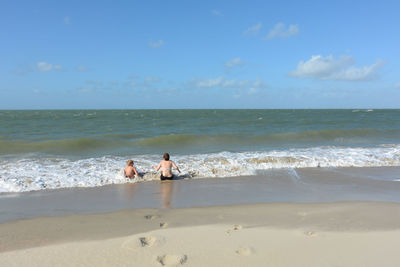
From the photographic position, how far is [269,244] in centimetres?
384

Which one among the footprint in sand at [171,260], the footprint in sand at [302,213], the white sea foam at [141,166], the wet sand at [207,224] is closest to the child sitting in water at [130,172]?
the white sea foam at [141,166]

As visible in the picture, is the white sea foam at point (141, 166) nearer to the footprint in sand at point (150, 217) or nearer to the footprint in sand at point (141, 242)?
the footprint in sand at point (150, 217)

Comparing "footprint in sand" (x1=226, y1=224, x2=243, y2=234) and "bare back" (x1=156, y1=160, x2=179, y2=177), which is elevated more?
"bare back" (x1=156, y1=160, x2=179, y2=177)

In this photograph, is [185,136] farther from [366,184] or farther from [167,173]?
[366,184]

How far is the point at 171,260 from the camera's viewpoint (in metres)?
3.38

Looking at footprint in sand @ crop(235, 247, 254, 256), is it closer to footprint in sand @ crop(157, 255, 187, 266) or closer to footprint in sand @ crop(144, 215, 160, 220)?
footprint in sand @ crop(157, 255, 187, 266)

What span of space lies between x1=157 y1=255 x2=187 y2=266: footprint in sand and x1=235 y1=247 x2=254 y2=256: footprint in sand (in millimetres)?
710

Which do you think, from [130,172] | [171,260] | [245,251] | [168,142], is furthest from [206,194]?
[168,142]

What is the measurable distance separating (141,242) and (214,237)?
3.48 feet

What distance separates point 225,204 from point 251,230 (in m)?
1.59

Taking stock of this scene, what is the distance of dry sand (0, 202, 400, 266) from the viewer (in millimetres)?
3438

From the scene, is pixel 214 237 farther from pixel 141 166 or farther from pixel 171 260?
pixel 141 166

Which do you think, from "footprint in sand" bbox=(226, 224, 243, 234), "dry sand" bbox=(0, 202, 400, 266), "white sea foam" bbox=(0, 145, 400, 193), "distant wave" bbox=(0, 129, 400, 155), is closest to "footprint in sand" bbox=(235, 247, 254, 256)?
"dry sand" bbox=(0, 202, 400, 266)

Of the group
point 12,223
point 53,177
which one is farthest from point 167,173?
point 12,223
